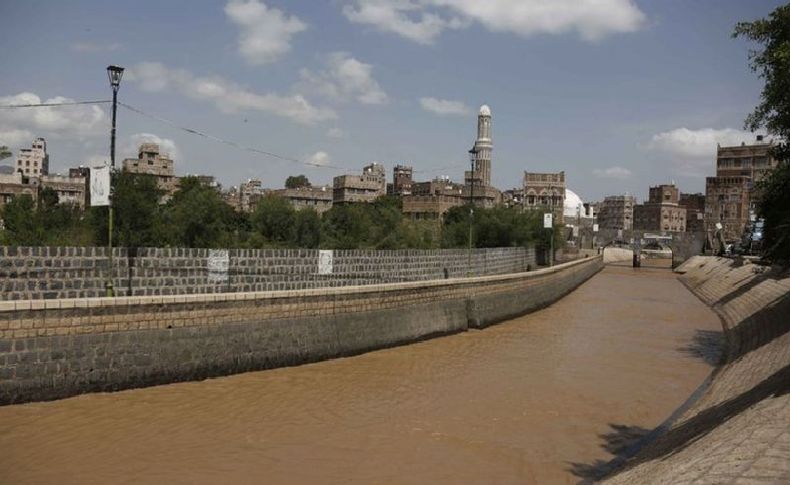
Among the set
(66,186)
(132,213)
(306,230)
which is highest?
(66,186)

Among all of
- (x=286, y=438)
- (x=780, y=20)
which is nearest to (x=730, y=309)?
(x=780, y=20)

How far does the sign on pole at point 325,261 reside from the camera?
18781 millimetres

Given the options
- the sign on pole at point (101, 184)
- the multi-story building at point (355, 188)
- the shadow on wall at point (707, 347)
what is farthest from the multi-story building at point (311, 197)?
the sign on pole at point (101, 184)

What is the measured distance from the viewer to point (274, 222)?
5066 centimetres

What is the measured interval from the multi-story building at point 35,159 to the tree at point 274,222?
10561 centimetres

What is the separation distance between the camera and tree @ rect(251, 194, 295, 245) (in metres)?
49.4

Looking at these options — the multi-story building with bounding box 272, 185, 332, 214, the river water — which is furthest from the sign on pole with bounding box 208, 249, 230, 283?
the multi-story building with bounding box 272, 185, 332, 214

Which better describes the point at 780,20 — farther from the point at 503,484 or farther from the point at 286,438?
the point at 286,438

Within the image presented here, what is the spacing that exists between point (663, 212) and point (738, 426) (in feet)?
529

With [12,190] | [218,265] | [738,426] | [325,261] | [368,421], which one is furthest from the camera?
[12,190]

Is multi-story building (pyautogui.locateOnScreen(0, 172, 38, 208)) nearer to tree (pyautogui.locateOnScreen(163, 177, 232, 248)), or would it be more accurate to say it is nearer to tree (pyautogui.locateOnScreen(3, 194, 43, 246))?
tree (pyautogui.locateOnScreen(3, 194, 43, 246))

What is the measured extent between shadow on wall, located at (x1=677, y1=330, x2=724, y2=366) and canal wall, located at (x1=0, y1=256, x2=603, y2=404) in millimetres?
8354

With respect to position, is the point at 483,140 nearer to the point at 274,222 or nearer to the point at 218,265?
the point at 274,222

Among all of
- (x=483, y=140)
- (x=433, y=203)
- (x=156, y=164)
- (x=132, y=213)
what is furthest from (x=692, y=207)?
(x=132, y=213)
